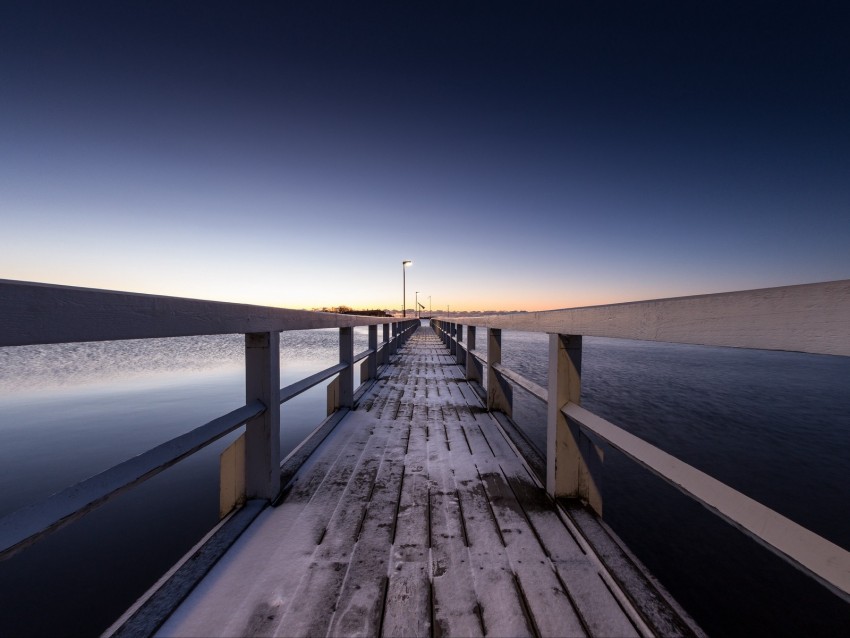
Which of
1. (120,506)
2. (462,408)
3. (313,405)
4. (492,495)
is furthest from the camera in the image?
(313,405)

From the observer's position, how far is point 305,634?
1186mm

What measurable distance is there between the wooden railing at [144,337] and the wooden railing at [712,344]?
5.44ft

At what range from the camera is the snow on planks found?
4.07ft

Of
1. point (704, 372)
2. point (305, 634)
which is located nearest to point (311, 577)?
point (305, 634)

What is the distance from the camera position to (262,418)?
1953mm

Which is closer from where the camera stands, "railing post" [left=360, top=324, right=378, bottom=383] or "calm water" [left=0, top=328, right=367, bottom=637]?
"calm water" [left=0, top=328, right=367, bottom=637]

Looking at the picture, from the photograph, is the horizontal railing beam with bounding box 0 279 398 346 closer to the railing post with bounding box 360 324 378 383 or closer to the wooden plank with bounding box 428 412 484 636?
the wooden plank with bounding box 428 412 484 636

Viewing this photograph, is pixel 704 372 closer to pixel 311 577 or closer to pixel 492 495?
pixel 492 495

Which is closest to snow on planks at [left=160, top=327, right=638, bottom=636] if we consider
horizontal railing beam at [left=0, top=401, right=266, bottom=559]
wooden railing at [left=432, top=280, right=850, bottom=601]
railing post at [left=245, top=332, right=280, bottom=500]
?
railing post at [left=245, top=332, right=280, bottom=500]

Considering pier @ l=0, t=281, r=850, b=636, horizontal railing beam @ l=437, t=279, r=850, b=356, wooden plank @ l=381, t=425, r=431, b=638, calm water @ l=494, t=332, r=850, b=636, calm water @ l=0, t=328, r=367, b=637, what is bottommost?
calm water @ l=494, t=332, r=850, b=636

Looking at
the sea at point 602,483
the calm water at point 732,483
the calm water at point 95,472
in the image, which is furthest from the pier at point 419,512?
the calm water at point 732,483

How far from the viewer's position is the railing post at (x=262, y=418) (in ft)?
6.34

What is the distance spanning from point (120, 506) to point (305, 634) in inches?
147

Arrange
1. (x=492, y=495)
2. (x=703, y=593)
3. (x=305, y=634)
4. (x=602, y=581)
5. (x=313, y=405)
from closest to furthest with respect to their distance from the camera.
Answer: (x=305, y=634) → (x=602, y=581) → (x=492, y=495) → (x=703, y=593) → (x=313, y=405)
